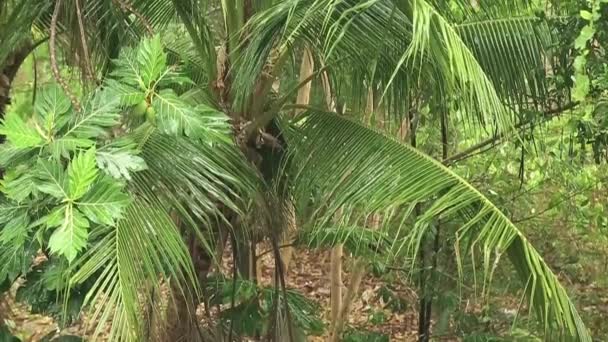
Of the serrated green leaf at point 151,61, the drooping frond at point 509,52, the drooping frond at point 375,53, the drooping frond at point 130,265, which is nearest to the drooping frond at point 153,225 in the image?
the drooping frond at point 130,265

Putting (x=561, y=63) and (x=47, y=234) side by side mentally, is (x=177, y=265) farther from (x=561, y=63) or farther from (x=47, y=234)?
(x=561, y=63)

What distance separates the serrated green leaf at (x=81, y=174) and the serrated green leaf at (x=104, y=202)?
34 millimetres

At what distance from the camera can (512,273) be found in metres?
4.03

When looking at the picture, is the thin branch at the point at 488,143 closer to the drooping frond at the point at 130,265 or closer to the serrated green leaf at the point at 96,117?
the drooping frond at the point at 130,265

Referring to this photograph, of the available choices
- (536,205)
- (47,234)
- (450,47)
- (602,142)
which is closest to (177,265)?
(47,234)

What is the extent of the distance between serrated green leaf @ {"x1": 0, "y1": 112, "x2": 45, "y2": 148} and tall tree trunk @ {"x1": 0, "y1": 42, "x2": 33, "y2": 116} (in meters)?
2.03

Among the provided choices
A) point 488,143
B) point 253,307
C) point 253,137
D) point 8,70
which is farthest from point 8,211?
point 488,143

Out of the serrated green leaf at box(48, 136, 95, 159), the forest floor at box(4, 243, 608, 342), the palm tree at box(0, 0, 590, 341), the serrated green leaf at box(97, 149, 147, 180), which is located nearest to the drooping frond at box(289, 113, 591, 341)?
the palm tree at box(0, 0, 590, 341)

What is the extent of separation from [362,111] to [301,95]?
156 cm

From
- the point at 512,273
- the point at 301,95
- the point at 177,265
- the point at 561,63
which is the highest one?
the point at 301,95

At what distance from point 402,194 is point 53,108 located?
1013mm

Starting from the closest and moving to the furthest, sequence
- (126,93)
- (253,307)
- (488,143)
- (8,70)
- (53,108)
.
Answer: (53,108) → (126,93) → (253,307) → (488,143) → (8,70)

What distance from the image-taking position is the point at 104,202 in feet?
4.84

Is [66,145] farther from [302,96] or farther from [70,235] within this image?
[302,96]
